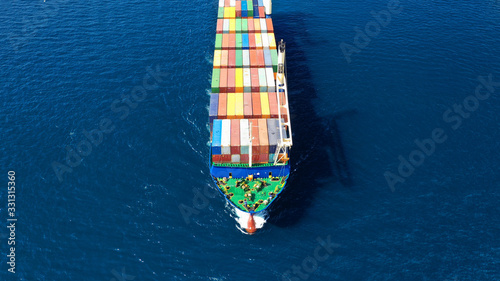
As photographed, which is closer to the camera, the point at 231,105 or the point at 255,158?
the point at 255,158

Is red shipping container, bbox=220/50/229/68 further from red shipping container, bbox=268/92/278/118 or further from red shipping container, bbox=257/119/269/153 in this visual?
red shipping container, bbox=257/119/269/153

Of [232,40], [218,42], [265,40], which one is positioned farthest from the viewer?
[265,40]

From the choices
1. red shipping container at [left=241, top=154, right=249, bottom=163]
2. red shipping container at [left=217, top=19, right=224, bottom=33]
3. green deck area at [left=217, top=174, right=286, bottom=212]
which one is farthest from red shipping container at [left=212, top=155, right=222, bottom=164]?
red shipping container at [left=217, top=19, right=224, bottom=33]

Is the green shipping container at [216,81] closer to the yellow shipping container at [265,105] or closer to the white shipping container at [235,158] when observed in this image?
the yellow shipping container at [265,105]

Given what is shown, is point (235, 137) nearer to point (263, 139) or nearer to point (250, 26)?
point (263, 139)

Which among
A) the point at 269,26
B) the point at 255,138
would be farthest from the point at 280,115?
the point at 269,26

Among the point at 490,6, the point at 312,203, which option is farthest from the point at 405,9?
the point at 312,203

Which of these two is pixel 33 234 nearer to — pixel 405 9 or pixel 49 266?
pixel 49 266
